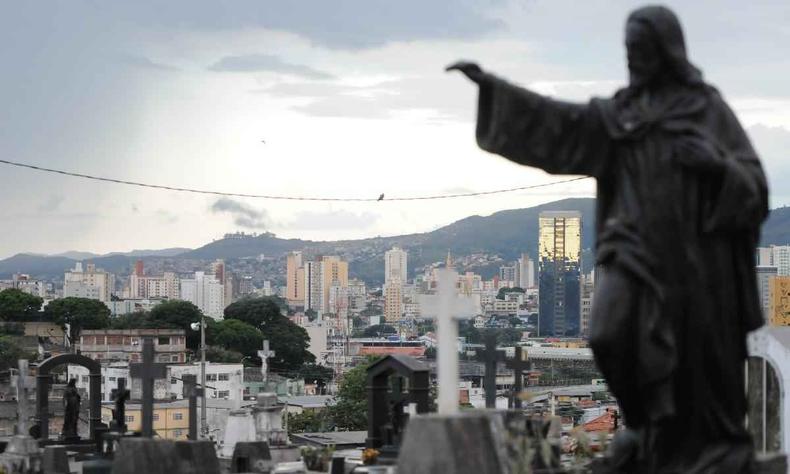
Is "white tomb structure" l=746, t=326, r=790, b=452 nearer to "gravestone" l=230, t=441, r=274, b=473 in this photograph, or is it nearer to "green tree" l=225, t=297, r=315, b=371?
"gravestone" l=230, t=441, r=274, b=473

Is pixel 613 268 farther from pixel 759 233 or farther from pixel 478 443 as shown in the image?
pixel 478 443

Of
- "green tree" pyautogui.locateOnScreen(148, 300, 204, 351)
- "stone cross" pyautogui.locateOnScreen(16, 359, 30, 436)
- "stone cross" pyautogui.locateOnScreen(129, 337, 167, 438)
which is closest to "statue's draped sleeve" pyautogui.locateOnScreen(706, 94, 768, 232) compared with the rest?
"stone cross" pyautogui.locateOnScreen(129, 337, 167, 438)

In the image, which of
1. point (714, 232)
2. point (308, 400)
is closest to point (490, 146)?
point (714, 232)

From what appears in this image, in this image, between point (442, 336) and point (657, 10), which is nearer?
point (657, 10)

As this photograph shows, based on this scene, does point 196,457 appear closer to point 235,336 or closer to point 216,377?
point 216,377

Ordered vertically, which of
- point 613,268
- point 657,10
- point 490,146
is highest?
point 657,10

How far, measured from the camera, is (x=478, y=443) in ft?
24.5

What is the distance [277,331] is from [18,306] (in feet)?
61.7

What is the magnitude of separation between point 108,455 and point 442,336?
12.5 m

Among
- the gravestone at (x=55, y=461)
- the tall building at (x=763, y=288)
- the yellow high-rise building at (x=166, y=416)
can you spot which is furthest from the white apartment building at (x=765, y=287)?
the yellow high-rise building at (x=166, y=416)

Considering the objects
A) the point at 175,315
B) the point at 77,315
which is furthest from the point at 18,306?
the point at 175,315

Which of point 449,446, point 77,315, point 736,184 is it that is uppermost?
point 77,315

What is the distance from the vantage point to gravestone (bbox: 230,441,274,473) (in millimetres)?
17953

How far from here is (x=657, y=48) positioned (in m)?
7.00
